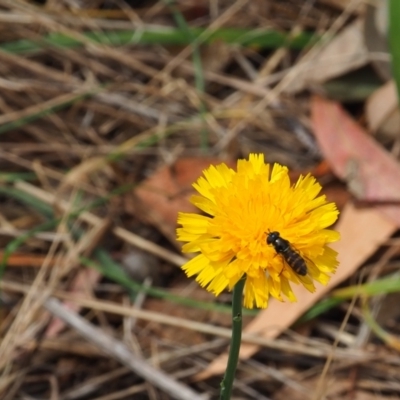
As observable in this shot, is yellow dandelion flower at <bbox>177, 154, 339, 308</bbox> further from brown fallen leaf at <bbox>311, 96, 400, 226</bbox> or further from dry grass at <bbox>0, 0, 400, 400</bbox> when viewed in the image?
brown fallen leaf at <bbox>311, 96, 400, 226</bbox>

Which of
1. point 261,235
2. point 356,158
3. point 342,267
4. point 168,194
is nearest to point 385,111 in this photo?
point 356,158

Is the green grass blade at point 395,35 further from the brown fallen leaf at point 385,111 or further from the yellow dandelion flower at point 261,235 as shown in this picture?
the yellow dandelion flower at point 261,235

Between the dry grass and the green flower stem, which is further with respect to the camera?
the dry grass

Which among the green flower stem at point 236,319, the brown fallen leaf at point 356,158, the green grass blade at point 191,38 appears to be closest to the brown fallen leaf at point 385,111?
the brown fallen leaf at point 356,158

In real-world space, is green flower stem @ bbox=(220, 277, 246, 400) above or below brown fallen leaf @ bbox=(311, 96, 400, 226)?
below

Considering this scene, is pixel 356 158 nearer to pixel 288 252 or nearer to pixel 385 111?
pixel 385 111

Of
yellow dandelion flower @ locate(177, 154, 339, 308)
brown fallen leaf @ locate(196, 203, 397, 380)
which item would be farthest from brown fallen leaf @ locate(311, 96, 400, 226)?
yellow dandelion flower @ locate(177, 154, 339, 308)

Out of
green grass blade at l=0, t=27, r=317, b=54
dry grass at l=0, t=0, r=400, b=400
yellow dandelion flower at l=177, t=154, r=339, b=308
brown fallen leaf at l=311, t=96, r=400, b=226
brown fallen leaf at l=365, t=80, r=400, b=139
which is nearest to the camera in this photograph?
yellow dandelion flower at l=177, t=154, r=339, b=308
